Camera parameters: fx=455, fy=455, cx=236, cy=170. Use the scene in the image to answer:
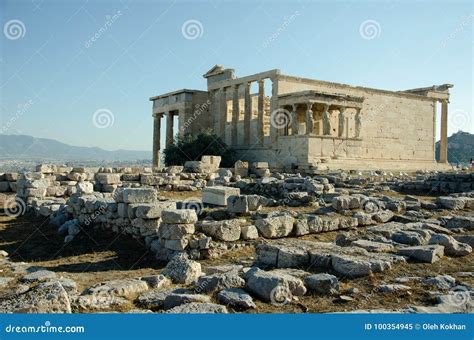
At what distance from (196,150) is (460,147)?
6624 cm

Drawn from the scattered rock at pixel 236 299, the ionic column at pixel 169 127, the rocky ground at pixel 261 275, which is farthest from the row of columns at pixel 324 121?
the scattered rock at pixel 236 299

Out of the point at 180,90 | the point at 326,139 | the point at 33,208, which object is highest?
the point at 180,90

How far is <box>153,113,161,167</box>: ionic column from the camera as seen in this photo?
35.2 metres

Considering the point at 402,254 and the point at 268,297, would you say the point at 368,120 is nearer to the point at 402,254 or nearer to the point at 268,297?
the point at 402,254

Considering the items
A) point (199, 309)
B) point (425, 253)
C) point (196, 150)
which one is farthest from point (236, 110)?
point (199, 309)

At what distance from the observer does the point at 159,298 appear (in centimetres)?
506

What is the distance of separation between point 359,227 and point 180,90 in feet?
81.2

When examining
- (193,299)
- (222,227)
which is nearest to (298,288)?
(193,299)

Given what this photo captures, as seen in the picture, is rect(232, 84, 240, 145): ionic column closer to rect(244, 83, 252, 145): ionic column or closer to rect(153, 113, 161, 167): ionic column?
rect(244, 83, 252, 145): ionic column

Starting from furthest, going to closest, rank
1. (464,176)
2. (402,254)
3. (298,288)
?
(464,176) → (402,254) → (298,288)

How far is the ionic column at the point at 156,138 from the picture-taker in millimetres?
35250

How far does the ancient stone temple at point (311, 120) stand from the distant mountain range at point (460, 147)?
43.1m

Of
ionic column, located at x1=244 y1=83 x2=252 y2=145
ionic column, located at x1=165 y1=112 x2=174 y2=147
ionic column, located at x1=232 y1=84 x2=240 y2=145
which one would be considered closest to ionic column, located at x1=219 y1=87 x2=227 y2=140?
ionic column, located at x1=232 y1=84 x2=240 y2=145

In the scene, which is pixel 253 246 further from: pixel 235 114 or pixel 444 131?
pixel 444 131
